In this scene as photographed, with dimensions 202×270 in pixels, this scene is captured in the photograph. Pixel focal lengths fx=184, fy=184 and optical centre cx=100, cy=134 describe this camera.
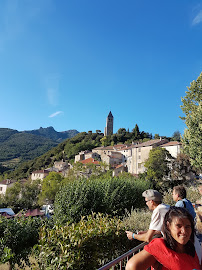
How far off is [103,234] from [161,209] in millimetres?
1922

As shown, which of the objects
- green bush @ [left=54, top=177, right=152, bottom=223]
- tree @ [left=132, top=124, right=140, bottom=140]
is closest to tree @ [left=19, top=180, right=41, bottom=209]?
green bush @ [left=54, top=177, right=152, bottom=223]

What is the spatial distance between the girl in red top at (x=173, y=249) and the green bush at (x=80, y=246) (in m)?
2.34

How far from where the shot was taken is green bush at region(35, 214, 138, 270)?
3396 mm

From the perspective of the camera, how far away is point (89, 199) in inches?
397

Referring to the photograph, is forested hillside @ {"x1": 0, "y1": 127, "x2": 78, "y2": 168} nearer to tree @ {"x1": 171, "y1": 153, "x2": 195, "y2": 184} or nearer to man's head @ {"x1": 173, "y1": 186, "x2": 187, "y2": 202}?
tree @ {"x1": 171, "y1": 153, "x2": 195, "y2": 184}

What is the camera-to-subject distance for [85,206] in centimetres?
972

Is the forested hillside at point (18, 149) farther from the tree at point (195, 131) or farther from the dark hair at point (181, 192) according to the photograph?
the dark hair at point (181, 192)

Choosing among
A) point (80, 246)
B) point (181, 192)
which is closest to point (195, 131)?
point (181, 192)

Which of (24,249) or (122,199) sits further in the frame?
(122,199)

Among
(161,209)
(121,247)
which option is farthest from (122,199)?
(161,209)

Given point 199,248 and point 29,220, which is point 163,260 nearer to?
point 199,248

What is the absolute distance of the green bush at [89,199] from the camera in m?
9.17

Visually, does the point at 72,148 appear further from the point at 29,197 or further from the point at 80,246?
the point at 80,246

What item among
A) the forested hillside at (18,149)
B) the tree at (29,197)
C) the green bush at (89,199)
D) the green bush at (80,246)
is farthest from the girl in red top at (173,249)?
the forested hillside at (18,149)
